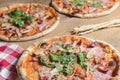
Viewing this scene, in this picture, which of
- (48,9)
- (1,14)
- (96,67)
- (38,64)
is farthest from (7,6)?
(96,67)

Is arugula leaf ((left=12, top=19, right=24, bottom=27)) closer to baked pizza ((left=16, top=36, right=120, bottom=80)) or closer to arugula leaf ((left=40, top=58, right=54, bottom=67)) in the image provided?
baked pizza ((left=16, top=36, right=120, bottom=80))

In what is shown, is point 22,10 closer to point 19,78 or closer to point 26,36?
point 26,36

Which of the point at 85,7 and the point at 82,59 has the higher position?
the point at 85,7

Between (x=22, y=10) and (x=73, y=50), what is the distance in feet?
2.58

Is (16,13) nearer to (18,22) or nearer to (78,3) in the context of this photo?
(18,22)

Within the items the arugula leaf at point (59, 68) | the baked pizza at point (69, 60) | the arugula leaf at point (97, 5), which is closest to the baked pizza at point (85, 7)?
the arugula leaf at point (97, 5)

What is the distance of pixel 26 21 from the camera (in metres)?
2.51

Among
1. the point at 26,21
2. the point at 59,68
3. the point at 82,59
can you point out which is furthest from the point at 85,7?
the point at 59,68

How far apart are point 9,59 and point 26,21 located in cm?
49

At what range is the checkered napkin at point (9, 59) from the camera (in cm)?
202

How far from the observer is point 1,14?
8.75 feet

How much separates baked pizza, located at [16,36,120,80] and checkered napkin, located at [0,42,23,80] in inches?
2.9

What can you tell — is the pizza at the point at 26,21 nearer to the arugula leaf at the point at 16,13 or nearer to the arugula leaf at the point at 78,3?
the arugula leaf at the point at 16,13

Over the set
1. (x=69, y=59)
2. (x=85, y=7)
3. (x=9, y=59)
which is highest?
(x=85, y=7)
